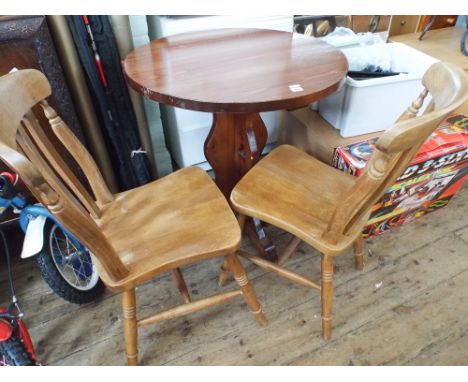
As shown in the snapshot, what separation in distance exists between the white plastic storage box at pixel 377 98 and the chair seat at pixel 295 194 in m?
0.34

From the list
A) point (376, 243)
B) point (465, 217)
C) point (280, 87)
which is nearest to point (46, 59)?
point (280, 87)

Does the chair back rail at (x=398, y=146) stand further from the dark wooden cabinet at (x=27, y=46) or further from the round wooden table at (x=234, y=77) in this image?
the dark wooden cabinet at (x=27, y=46)

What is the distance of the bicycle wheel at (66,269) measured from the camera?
4.02 ft

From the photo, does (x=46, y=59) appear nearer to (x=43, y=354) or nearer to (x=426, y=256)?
(x=43, y=354)

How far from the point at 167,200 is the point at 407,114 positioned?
2.59ft

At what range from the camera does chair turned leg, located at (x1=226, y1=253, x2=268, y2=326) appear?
1.05 m

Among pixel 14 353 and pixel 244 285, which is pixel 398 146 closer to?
pixel 244 285

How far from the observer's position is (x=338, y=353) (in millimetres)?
→ 1210

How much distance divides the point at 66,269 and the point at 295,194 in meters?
0.99

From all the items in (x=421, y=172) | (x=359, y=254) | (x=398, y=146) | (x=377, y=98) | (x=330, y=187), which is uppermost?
(x=398, y=146)

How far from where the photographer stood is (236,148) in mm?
1349

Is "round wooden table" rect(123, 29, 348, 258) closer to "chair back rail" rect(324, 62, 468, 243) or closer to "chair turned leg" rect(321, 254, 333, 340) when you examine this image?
"chair back rail" rect(324, 62, 468, 243)

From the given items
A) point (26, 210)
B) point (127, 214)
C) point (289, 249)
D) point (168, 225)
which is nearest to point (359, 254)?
point (289, 249)
